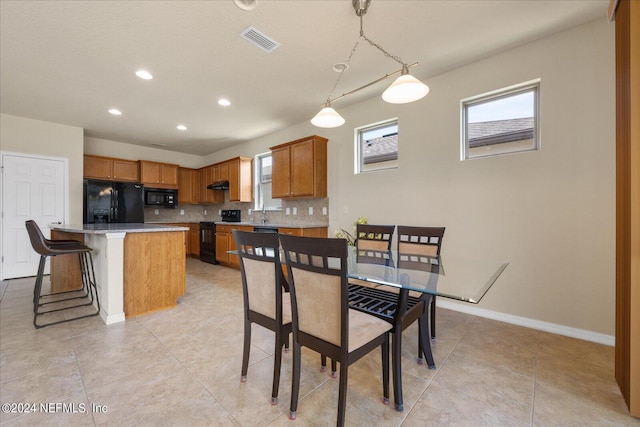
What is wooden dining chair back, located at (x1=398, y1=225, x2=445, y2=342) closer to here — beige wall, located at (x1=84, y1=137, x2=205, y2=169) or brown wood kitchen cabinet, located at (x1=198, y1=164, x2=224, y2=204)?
brown wood kitchen cabinet, located at (x1=198, y1=164, x2=224, y2=204)

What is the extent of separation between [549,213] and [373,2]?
7.80 feet

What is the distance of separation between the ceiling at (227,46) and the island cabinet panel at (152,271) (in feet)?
6.13

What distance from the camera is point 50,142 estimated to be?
4.38m

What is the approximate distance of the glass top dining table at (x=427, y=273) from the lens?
1238 millimetres

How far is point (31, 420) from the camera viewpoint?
131 cm

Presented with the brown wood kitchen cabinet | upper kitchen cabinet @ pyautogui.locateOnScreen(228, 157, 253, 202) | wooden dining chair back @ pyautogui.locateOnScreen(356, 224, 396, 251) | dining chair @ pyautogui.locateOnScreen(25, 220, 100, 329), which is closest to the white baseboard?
wooden dining chair back @ pyautogui.locateOnScreen(356, 224, 396, 251)

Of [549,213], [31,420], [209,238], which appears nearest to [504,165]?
[549,213]

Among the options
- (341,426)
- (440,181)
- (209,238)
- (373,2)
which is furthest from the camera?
(209,238)

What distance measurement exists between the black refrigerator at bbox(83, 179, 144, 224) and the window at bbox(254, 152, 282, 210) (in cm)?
235

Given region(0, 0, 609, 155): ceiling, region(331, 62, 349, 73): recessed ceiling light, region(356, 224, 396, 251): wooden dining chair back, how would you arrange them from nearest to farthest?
Answer: region(0, 0, 609, 155): ceiling < region(356, 224, 396, 251): wooden dining chair back < region(331, 62, 349, 73): recessed ceiling light

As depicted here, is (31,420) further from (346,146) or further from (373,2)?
(346,146)

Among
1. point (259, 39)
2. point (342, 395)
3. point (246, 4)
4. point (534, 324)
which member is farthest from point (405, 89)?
point (534, 324)

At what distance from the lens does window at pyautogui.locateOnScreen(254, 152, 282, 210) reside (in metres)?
5.42

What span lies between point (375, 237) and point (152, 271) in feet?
7.89
